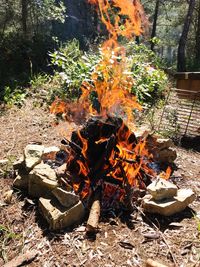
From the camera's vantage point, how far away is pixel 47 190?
3.80 metres

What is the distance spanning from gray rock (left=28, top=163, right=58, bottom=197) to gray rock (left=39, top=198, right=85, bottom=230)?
0.68 ft

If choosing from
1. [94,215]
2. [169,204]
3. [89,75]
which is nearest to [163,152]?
[169,204]

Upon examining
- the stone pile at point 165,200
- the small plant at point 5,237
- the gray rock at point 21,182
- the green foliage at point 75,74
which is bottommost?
the small plant at point 5,237

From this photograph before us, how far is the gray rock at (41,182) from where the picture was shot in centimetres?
377

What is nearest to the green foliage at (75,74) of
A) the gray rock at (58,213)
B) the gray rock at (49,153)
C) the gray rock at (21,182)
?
the gray rock at (49,153)

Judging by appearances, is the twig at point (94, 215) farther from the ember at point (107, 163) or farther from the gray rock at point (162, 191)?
the gray rock at point (162, 191)

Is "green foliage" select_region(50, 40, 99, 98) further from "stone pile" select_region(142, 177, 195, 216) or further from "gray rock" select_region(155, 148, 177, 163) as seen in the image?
"stone pile" select_region(142, 177, 195, 216)

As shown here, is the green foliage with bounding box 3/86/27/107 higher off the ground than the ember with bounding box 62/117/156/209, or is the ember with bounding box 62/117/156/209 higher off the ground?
the ember with bounding box 62/117/156/209

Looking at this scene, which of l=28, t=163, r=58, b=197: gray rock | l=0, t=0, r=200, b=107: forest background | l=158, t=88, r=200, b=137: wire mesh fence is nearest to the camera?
l=28, t=163, r=58, b=197: gray rock

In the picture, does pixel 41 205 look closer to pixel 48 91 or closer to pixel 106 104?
pixel 106 104

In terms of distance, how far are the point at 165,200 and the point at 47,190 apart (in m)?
1.52

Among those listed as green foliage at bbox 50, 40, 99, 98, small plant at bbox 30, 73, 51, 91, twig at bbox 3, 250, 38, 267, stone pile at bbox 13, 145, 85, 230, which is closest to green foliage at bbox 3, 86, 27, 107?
small plant at bbox 30, 73, 51, 91

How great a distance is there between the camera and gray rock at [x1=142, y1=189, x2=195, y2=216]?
363 cm

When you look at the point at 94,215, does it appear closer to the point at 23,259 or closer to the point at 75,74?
the point at 23,259
